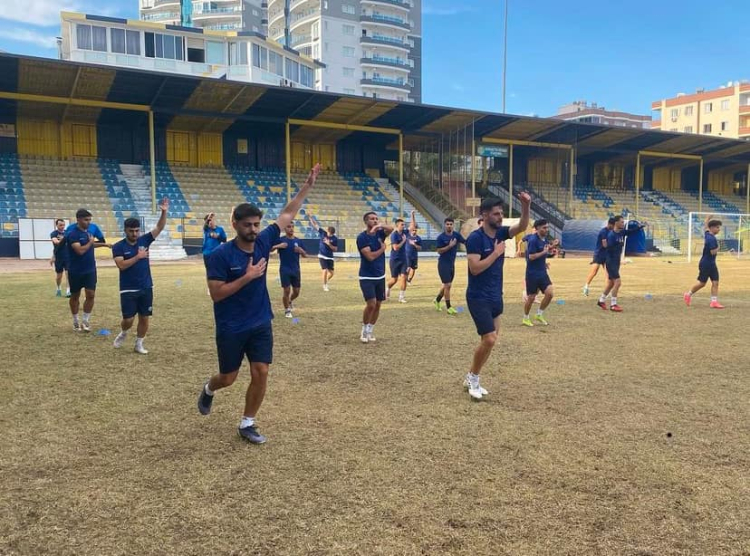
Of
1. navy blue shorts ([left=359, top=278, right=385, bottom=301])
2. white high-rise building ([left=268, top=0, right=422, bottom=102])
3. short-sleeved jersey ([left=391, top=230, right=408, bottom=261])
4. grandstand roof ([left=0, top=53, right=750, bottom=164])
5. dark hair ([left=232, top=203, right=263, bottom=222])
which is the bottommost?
navy blue shorts ([left=359, top=278, right=385, bottom=301])

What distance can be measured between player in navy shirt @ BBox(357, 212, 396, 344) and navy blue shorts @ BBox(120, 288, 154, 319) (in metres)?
3.06

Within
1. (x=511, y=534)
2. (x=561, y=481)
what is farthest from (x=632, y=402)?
(x=511, y=534)

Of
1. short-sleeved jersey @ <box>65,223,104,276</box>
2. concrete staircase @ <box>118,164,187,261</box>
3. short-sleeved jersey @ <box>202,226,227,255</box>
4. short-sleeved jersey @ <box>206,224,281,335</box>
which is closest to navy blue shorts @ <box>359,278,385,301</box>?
short-sleeved jersey @ <box>206,224,281,335</box>

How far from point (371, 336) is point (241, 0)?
89820 millimetres

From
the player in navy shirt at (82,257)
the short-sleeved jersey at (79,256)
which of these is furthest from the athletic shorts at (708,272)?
the short-sleeved jersey at (79,256)

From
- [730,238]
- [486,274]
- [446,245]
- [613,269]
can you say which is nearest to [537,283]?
[446,245]

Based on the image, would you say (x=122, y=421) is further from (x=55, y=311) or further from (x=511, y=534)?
(x=55, y=311)

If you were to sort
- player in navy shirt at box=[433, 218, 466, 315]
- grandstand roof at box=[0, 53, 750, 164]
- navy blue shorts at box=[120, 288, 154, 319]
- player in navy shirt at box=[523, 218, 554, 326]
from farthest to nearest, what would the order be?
grandstand roof at box=[0, 53, 750, 164], player in navy shirt at box=[433, 218, 466, 315], player in navy shirt at box=[523, 218, 554, 326], navy blue shorts at box=[120, 288, 154, 319]

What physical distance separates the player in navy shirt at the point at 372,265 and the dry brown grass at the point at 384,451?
0.61 m

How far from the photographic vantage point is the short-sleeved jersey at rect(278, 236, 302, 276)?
11.7 meters

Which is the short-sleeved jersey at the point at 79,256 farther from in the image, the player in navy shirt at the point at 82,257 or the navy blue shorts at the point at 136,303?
the navy blue shorts at the point at 136,303

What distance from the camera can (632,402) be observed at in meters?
6.11

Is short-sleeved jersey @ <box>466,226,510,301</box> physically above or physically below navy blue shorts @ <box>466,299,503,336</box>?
above

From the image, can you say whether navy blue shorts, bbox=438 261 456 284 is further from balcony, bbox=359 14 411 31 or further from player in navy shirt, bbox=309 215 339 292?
balcony, bbox=359 14 411 31
